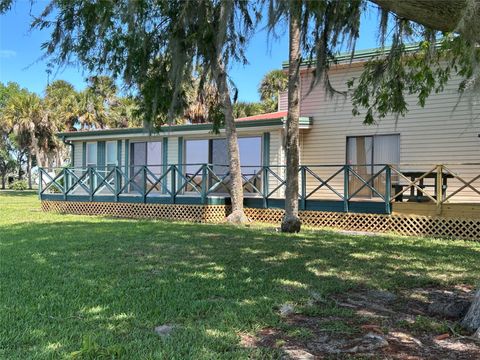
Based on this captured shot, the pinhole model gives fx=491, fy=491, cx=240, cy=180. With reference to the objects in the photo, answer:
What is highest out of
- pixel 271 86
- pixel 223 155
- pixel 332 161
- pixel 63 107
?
pixel 271 86

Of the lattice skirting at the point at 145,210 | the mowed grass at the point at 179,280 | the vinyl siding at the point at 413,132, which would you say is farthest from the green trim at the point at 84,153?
the mowed grass at the point at 179,280

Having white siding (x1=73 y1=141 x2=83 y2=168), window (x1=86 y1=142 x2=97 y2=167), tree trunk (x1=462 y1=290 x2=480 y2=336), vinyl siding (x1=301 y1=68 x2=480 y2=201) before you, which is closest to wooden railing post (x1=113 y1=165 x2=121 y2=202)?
window (x1=86 y1=142 x2=97 y2=167)

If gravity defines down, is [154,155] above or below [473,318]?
above

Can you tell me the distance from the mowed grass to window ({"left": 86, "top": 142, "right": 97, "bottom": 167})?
911 cm

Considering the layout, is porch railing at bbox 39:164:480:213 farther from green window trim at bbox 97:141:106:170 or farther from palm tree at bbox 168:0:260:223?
palm tree at bbox 168:0:260:223

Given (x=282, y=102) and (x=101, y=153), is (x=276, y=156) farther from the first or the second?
(x=101, y=153)

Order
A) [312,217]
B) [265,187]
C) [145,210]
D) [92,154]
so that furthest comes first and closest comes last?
[92,154], [145,210], [265,187], [312,217]

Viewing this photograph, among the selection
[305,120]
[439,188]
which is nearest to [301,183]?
[305,120]

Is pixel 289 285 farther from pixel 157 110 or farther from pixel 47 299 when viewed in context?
pixel 157 110

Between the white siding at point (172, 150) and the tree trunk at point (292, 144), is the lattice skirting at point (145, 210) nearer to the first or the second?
the white siding at point (172, 150)

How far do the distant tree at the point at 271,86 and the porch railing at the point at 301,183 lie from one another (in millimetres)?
14167

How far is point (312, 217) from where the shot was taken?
12336 millimetres

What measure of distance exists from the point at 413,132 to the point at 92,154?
1175 cm

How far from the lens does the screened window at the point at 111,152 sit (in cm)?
1795
